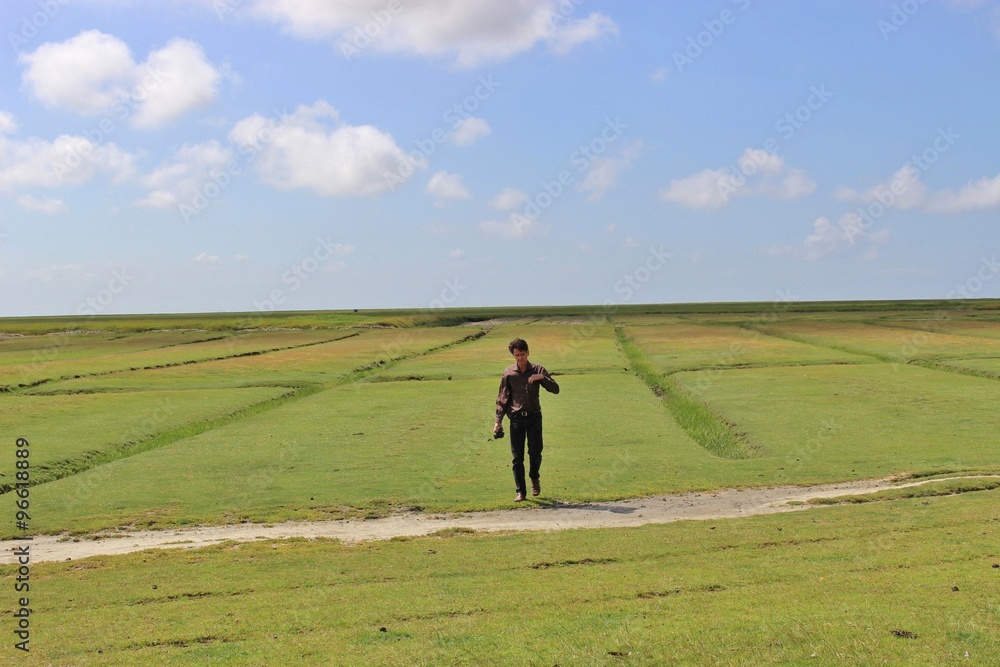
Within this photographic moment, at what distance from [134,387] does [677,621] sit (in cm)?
3937

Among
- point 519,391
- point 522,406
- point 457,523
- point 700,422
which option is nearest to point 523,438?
point 522,406

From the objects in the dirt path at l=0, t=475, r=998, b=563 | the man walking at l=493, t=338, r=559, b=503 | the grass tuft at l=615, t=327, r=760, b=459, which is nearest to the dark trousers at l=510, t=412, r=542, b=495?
the man walking at l=493, t=338, r=559, b=503

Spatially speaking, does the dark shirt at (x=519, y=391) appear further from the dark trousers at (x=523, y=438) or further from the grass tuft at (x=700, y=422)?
the grass tuft at (x=700, y=422)

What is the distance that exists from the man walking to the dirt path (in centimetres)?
105

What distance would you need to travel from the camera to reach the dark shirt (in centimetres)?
1770

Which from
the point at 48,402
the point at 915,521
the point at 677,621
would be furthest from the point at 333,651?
the point at 48,402

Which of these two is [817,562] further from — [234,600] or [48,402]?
[48,402]

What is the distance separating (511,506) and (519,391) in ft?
7.83

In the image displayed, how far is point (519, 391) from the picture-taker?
58.6ft

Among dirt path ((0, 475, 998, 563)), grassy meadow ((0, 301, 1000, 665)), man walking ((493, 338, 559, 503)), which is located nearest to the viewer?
grassy meadow ((0, 301, 1000, 665))

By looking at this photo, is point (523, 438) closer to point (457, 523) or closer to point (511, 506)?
point (511, 506)

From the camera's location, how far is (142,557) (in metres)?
14.3

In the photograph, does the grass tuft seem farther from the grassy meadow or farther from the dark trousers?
the dark trousers

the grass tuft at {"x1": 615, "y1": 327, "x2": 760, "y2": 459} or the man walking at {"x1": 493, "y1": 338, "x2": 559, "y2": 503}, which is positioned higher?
the man walking at {"x1": 493, "y1": 338, "x2": 559, "y2": 503}
